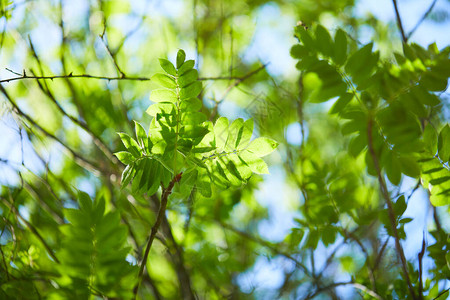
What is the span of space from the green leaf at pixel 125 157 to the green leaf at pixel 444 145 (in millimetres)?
650

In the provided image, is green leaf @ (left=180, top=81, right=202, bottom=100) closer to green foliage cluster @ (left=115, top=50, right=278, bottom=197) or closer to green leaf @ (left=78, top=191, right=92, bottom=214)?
green foliage cluster @ (left=115, top=50, right=278, bottom=197)

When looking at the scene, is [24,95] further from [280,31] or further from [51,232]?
[280,31]

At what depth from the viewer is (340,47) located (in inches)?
32.2

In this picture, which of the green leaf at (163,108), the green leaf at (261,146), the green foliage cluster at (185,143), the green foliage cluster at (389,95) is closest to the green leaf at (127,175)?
the green foliage cluster at (185,143)

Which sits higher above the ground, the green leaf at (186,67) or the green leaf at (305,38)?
the green leaf at (305,38)

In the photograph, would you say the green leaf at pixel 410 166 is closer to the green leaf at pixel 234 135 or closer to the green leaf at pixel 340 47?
the green leaf at pixel 340 47

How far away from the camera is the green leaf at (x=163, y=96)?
690 millimetres

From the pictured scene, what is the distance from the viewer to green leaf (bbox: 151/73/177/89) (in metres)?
0.68

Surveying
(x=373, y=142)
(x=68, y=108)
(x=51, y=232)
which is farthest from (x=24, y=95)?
(x=373, y=142)

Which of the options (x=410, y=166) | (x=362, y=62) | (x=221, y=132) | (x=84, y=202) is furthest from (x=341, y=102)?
(x=84, y=202)

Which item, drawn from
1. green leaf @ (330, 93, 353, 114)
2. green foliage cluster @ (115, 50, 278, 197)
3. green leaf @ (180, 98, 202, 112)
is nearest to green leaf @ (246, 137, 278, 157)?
green foliage cluster @ (115, 50, 278, 197)

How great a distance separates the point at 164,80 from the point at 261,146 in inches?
8.7

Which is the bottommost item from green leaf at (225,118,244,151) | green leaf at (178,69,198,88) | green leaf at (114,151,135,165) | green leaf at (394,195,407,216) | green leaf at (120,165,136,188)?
green leaf at (394,195,407,216)

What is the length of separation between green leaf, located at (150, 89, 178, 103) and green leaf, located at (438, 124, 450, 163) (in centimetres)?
58
